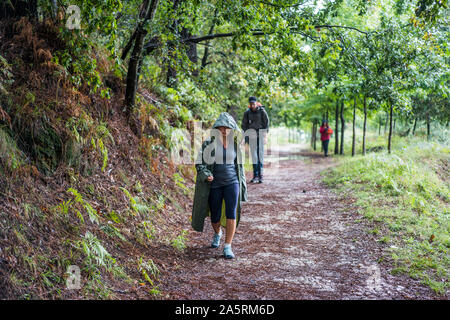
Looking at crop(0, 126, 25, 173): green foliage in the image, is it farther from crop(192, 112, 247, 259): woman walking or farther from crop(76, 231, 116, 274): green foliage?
crop(192, 112, 247, 259): woman walking

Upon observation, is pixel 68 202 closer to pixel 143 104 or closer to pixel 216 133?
pixel 216 133

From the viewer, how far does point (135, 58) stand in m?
7.01

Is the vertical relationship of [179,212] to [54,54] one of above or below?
below

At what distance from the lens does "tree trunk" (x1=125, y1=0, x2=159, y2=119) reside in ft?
21.0

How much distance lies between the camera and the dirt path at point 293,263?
4359 mm

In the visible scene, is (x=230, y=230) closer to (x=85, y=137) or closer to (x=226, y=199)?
(x=226, y=199)

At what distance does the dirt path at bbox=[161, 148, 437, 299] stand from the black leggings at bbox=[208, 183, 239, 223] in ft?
2.14

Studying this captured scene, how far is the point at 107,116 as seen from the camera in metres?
7.13

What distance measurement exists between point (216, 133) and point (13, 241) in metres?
3.04

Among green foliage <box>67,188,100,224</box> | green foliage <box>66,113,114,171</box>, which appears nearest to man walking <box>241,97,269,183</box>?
green foliage <box>66,113,114,171</box>

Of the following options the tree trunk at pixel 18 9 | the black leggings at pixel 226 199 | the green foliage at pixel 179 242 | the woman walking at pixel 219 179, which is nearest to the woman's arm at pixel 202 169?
the woman walking at pixel 219 179

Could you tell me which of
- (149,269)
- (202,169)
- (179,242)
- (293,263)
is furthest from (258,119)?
(149,269)

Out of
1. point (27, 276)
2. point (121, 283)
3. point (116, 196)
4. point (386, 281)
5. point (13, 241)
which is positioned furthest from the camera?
point (116, 196)
